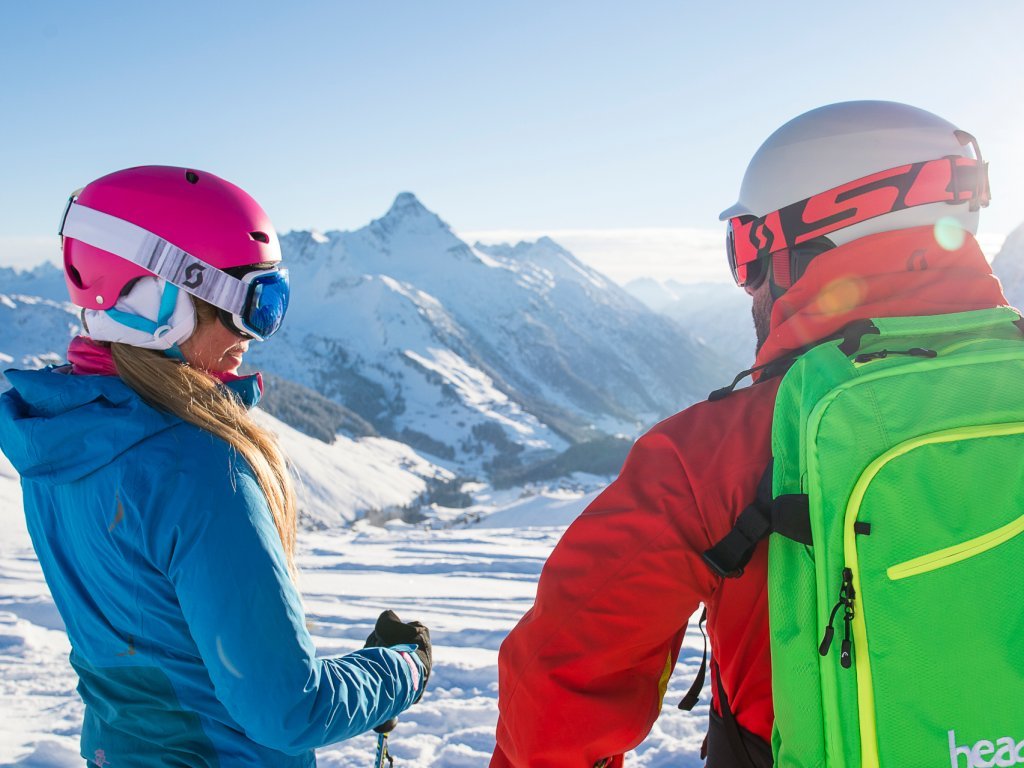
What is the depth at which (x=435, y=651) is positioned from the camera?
274 inches

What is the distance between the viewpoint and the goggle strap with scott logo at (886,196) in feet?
6.31

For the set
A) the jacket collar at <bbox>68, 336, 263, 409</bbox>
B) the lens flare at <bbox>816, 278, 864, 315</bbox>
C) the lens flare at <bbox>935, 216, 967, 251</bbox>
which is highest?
the lens flare at <bbox>935, 216, 967, 251</bbox>

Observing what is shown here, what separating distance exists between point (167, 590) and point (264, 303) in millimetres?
969

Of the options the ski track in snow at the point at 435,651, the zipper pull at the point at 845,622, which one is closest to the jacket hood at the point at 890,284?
the zipper pull at the point at 845,622

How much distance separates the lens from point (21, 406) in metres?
2.04

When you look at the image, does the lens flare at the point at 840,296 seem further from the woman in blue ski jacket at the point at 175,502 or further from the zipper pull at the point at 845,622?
the woman in blue ski jacket at the point at 175,502

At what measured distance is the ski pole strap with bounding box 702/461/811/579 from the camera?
1565 millimetres

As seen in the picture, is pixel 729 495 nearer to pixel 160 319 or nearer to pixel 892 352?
pixel 892 352

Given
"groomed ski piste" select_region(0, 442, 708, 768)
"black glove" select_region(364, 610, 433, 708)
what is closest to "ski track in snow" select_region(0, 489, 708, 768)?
"groomed ski piste" select_region(0, 442, 708, 768)

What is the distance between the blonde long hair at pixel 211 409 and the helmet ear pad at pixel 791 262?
1.61 metres

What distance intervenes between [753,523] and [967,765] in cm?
64

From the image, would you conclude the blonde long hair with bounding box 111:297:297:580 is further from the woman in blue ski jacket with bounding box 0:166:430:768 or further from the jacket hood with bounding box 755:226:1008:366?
the jacket hood with bounding box 755:226:1008:366

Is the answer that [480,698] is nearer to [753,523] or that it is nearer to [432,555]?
[753,523]

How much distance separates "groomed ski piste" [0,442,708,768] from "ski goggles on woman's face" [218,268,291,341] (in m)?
3.48
